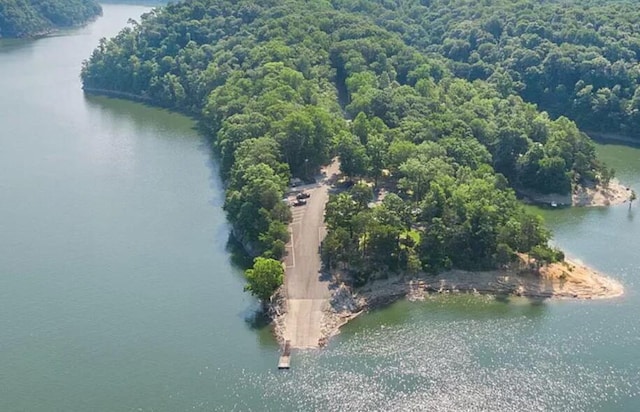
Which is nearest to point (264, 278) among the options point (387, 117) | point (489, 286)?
point (489, 286)

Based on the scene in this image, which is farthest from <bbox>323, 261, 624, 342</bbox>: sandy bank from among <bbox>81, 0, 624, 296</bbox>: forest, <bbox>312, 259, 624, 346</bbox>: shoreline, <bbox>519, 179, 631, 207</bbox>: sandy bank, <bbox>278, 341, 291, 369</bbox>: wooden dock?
<bbox>519, 179, 631, 207</bbox>: sandy bank

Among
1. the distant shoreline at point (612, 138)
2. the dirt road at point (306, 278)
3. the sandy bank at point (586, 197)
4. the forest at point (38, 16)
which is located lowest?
the dirt road at point (306, 278)

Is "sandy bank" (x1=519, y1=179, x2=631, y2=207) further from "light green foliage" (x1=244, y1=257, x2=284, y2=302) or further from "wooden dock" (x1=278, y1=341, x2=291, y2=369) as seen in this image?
"wooden dock" (x1=278, y1=341, x2=291, y2=369)

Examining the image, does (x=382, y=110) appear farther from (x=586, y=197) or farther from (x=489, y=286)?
(x=489, y=286)

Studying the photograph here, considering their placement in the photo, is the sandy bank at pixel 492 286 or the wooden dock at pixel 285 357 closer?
the wooden dock at pixel 285 357

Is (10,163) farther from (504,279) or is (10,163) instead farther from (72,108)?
(504,279)

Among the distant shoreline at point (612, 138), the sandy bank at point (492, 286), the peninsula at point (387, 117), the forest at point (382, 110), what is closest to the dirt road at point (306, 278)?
the peninsula at point (387, 117)

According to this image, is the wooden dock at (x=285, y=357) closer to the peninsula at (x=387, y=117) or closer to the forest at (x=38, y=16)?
the peninsula at (x=387, y=117)
